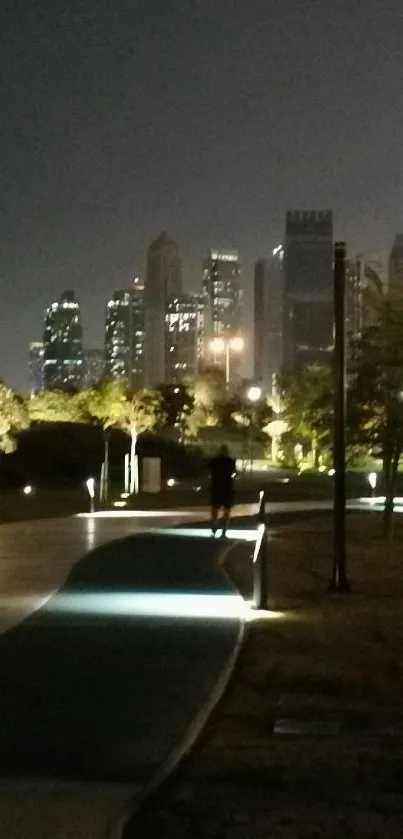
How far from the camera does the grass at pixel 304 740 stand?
27.4 ft

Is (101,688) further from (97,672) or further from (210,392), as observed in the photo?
(210,392)

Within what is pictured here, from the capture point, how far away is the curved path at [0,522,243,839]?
8.60 m

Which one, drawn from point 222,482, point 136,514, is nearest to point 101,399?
point 136,514

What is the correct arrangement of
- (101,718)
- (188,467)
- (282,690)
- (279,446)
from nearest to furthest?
(101,718) → (282,690) → (188,467) → (279,446)

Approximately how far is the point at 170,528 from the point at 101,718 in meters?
21.3

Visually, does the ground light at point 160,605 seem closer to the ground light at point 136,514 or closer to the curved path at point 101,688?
the curved path at point 101,688

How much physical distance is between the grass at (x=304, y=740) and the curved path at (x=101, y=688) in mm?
269

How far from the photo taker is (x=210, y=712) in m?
11.3

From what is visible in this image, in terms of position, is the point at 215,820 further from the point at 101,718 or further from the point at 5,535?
the point at 5,535

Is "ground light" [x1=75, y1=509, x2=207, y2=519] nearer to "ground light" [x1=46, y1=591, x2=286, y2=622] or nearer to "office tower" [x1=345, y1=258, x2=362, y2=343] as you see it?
"office tower" [x1=345, y1=258, x2=362, y2=343]

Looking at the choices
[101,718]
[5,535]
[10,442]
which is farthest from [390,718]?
[10,442]

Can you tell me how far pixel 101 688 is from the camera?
1214 centimetres

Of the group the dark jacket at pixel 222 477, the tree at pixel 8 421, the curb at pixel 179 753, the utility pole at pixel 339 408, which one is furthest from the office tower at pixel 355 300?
the tree at pixel 8 421

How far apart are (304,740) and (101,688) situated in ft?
6.97
